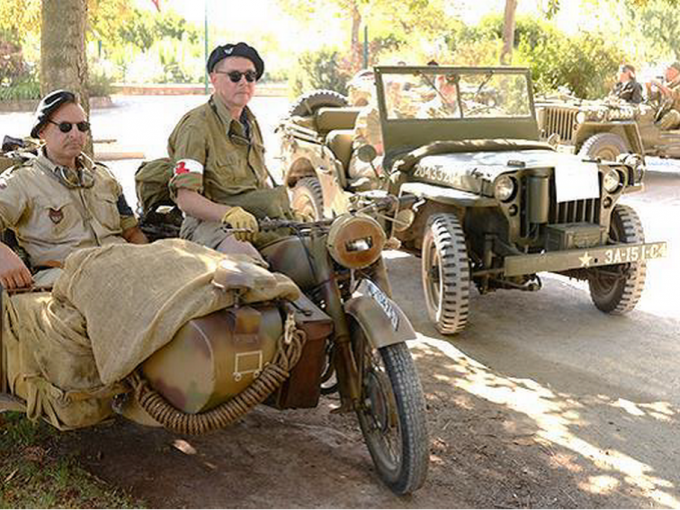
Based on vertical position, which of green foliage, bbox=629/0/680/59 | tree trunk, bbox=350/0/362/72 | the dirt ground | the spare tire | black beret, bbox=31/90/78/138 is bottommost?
the dirt ground

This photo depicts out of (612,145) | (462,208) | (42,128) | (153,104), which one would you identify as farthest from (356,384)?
(153,104)

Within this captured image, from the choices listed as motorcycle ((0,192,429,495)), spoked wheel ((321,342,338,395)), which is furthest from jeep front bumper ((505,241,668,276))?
spoked wheel ((321,342,338,395))

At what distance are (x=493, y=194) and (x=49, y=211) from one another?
9.17ft

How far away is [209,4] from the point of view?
82.9ft

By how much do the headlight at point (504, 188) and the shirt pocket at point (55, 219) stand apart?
2.67 meters

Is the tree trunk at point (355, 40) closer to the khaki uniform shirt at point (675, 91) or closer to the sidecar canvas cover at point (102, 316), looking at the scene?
the khaki uniform shirt at point (675, 91)

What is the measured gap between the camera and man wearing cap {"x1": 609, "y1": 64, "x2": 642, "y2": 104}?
42.1 feet

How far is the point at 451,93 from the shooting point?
6.93m

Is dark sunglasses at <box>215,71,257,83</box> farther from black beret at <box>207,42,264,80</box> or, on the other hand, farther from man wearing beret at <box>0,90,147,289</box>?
→ man wearing beret at <box>0,90,147,289</box>

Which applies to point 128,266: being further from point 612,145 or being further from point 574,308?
point 612,145

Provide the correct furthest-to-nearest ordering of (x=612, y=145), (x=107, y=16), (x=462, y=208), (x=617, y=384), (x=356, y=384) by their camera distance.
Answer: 1. (x=107, y=16)
2. (x=612, y=145)
3. (x=462, y=208)
4. (x=617, y=384)
5. (x=356, y=384)

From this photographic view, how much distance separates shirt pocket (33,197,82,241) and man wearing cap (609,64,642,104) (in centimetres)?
1044

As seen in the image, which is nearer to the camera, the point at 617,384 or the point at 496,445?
the point at 496,445

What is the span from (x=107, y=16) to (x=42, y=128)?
14388mm
